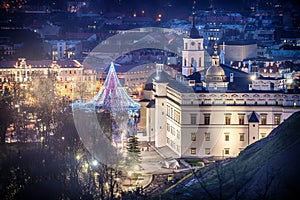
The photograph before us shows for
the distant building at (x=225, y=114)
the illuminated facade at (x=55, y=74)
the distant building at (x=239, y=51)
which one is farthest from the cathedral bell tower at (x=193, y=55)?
the distant building at (x=239, y=51)

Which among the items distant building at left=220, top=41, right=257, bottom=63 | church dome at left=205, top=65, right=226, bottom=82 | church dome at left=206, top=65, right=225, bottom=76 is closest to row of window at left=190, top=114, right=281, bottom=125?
church dome at left=205, top=65, right=226, bottom=82

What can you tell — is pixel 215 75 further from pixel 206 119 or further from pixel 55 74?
pixel 55 74

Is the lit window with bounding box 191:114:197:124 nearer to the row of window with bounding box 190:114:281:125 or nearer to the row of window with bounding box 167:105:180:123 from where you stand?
the row of window with bounding box 190:114:281:125

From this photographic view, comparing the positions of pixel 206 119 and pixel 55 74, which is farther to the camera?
pixel 55 74

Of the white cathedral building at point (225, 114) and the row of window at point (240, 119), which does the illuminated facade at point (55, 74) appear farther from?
the row of window at point (240, 119)

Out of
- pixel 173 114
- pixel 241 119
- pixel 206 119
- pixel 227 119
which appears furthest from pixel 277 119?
pixel 173 114

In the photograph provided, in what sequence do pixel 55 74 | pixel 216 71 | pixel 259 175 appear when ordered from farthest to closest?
pixel 55 74 → pixel 216 71 → pixel 259 175
